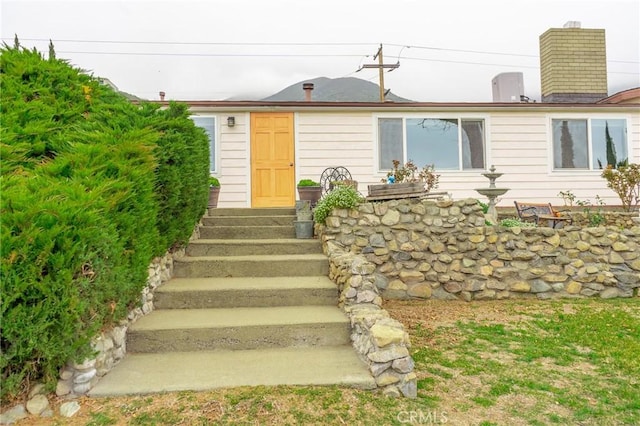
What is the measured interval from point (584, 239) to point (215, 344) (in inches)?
206

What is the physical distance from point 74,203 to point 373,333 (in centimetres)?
213

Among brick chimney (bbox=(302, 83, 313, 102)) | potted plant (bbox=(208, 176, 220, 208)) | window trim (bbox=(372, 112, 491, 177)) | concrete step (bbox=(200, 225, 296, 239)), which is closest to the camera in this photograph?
concrete step (bbox=(200, 225, 296, 239))

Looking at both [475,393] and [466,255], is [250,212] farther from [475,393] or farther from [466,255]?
[475,393]

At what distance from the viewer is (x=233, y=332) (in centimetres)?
292

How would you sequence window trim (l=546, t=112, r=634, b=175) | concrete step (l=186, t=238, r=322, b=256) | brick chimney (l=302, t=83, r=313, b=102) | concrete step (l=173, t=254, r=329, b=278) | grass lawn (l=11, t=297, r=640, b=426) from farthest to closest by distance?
brick chimney (l=302, t=83, r=313, b=102) → window trim (l=546, t=112, r=634, b=175) → concrete step (l=186, t=238, r=322, b=256) → concrete step (l=173, t=254, r=329, b=278) → grass lawn (l=11, t=297, r=640, b=426)

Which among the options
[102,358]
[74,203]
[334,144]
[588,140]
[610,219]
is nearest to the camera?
[74,203]

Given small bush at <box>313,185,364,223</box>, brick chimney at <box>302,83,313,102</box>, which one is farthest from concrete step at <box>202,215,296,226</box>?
brick chimney at <box>302,83,313,102</box>

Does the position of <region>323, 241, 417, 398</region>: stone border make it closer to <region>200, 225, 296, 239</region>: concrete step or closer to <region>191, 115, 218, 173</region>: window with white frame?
<region>200, 225, 296, 239</region>: concrete step

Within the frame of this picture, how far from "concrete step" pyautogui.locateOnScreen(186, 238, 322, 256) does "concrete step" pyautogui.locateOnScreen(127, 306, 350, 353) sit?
1.39 m

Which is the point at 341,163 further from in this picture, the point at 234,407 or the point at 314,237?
the point at 234,407

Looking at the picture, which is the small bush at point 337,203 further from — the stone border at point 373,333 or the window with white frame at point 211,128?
the window with white frame at point 211,128

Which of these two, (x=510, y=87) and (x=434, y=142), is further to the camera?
(x=510, y=87)

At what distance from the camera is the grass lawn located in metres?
2.10

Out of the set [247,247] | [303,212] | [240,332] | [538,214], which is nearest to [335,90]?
[538,214]
